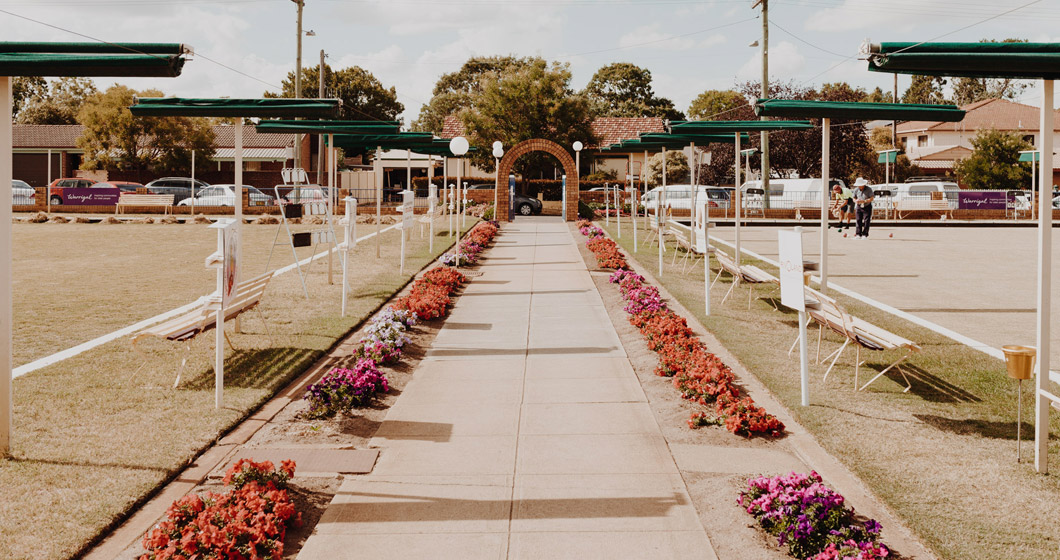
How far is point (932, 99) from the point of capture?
9200cm

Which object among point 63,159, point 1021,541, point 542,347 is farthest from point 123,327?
point 63,159

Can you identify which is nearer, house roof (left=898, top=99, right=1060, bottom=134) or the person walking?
the person walking

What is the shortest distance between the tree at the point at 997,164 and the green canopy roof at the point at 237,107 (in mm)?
45748

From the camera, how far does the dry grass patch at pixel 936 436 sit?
4844 mm

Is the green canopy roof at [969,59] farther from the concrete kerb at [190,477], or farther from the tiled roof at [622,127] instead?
the tiled roof at [622,127]

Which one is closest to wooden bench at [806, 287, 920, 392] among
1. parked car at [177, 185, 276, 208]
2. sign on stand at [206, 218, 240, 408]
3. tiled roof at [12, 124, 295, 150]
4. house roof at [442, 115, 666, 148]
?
sign on stand at [206, 218, 240, 408]

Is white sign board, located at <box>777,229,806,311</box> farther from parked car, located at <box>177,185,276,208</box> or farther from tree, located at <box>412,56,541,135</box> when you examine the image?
tree, located at <box>412,56,541,135</box>

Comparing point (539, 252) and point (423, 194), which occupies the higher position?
point (423, 194)

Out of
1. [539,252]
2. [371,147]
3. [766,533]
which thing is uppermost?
[371,147]

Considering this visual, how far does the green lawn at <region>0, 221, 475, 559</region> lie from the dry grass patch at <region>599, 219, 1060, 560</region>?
445 centimetres

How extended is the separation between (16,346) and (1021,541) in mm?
9441

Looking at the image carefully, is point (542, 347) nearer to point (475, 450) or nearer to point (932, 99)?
point (475, 450)

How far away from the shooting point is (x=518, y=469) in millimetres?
5809

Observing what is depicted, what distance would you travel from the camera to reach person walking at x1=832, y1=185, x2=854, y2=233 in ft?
93.4
